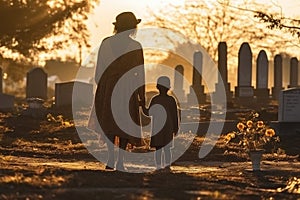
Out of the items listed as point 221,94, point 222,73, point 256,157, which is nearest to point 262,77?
point 222,73

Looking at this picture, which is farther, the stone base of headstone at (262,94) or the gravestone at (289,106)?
the stone base of headstone at (262,94)

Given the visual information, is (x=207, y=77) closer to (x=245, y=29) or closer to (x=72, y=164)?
(x=245, y=29)

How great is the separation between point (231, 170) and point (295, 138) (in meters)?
7.68

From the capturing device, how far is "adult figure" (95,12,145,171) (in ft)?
42.3

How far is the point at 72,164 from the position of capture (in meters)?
15.6

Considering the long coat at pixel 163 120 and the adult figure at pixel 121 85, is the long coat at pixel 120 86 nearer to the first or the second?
the adult figure at pixel 121 85

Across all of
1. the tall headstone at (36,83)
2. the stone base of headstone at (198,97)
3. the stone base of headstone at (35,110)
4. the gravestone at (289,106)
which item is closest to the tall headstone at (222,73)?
the stone base of headstone at (198,97)

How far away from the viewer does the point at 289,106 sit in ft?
76.4

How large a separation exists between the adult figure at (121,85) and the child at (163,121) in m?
0.45

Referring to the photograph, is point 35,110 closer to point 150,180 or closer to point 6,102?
point 6,102

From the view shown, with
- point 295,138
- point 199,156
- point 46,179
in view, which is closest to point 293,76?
point 295,138

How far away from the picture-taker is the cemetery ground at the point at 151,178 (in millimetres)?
9906

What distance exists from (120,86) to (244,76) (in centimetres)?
2445

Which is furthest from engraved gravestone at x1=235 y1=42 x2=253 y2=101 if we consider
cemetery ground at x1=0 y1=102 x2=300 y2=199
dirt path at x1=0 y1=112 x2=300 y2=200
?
dirt path at x1=0 y1=112 x2=300 y2=200
